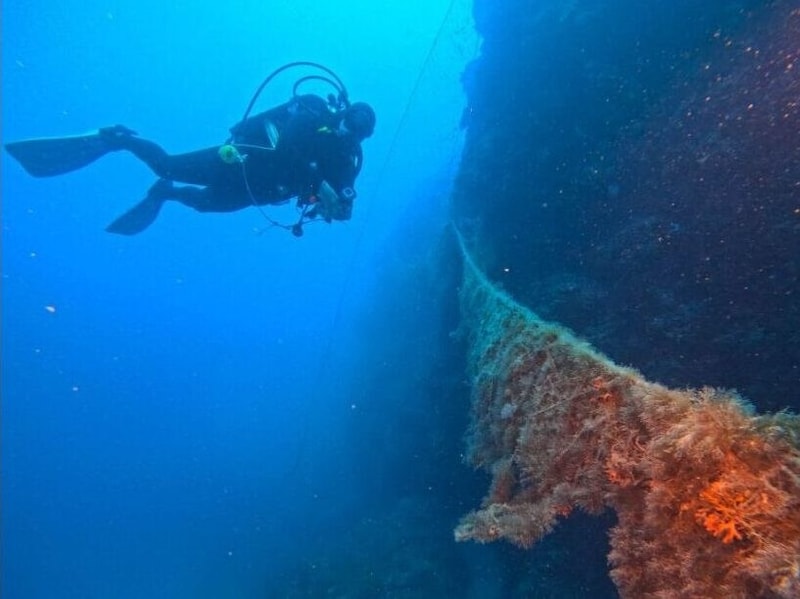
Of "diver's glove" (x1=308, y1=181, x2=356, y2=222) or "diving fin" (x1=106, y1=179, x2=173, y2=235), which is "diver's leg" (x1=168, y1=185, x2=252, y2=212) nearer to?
"diving fin" (x1=106, y1=179, x2=173, y2=235)

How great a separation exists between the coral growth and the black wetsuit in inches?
150

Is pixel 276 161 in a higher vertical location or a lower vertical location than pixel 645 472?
higher

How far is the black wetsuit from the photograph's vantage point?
6.31 metres

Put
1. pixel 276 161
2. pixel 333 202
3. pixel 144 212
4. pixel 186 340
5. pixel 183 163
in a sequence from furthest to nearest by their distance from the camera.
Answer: pixel 186 340 → pixel 144 212 → pixel 183 163 → pixel 276 161 → pixel 333 202

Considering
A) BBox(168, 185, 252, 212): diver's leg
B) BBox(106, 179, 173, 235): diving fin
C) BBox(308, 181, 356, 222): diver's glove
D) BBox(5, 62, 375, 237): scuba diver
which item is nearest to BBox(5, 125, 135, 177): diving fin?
BBox(5, 62, 375, 237): scuba diver

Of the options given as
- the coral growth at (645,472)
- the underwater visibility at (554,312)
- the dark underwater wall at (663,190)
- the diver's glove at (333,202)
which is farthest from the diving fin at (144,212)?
the coral growth at (645,472)

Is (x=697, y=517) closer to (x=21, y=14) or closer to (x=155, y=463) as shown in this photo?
(x=155, y=463)

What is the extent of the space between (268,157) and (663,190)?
203 inches

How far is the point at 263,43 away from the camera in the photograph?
326 feet

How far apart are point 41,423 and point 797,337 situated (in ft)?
328

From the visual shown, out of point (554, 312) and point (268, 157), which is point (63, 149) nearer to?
point (268, 157)

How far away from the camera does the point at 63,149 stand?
712cm

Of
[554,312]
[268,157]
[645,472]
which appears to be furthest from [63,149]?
[645,472]

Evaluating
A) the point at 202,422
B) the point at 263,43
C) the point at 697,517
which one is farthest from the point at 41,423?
the point at 697,517
